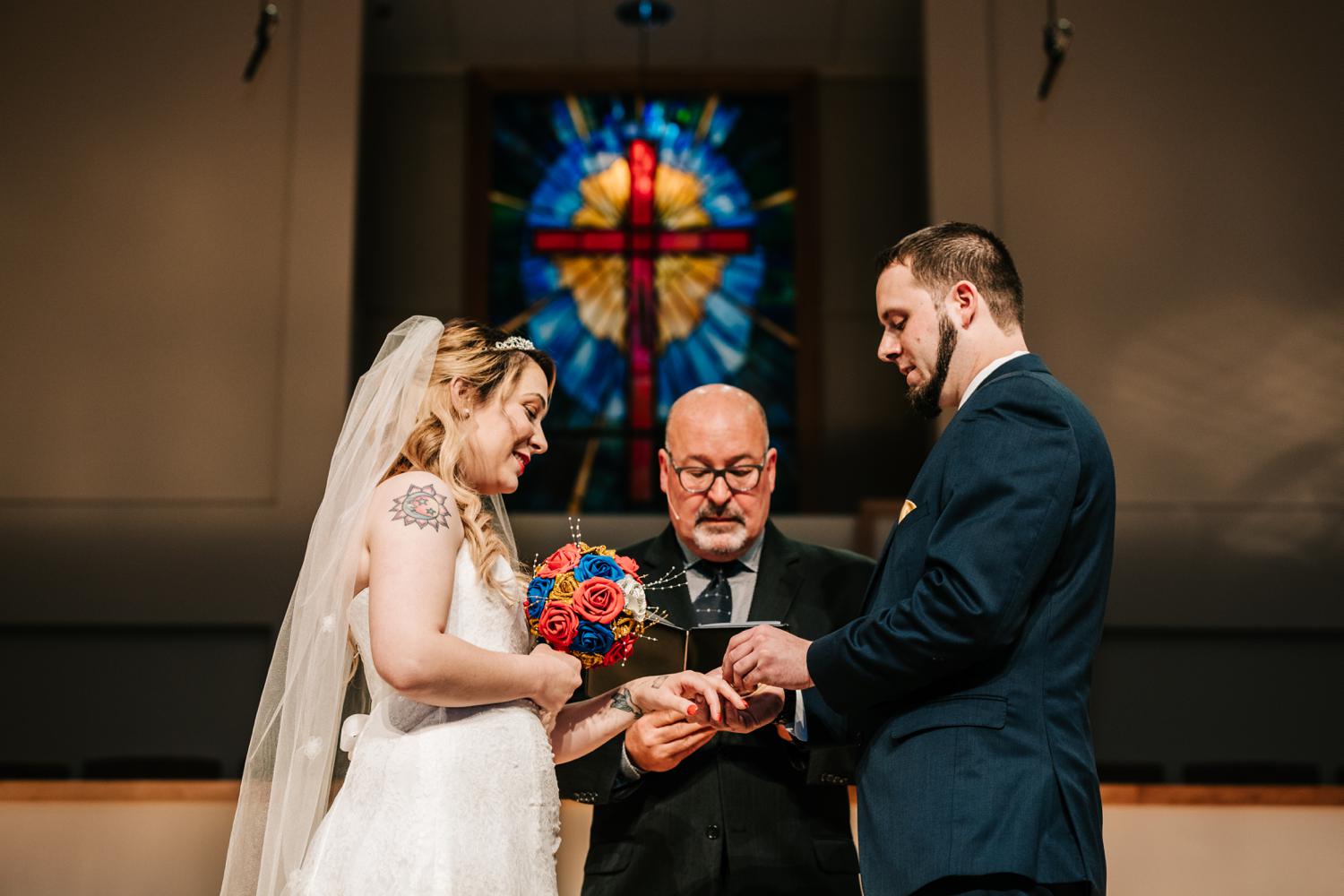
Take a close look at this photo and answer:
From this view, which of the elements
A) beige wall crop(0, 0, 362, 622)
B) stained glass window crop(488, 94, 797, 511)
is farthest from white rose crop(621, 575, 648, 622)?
stained glass window crop(488, 94, 797, 511)

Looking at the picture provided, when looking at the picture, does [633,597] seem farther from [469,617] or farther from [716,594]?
[716,594]

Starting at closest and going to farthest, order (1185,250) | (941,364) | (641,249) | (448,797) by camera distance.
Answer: (448,797) < (941,364) < (1185,250) < (641,249)

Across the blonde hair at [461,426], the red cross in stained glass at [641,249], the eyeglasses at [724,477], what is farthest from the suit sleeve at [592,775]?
the red cross in stained glass at [641,249]

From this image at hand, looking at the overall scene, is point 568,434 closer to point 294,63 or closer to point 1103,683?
point 294,63

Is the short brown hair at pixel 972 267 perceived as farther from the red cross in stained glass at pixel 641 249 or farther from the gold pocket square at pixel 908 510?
the red cross in stained glass at pixel 641 249

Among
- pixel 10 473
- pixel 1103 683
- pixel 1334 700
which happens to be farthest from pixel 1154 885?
pixel 10 473

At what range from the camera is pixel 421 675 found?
2139mm

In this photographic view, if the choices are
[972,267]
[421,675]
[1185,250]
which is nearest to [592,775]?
[421,675]

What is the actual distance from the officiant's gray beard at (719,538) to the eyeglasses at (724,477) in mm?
55

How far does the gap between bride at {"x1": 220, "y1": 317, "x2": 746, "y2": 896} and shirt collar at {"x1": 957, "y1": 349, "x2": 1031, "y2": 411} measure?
731 mm

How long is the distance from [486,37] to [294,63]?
1457mm

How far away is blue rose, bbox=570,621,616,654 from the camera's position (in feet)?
7.89

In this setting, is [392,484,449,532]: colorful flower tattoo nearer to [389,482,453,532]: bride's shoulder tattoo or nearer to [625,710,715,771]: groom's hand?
[389,482,453,532]: bride's shoulder tattoo

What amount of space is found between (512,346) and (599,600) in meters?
0.56
